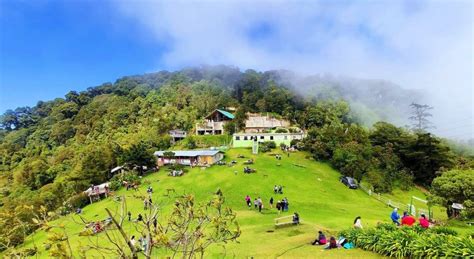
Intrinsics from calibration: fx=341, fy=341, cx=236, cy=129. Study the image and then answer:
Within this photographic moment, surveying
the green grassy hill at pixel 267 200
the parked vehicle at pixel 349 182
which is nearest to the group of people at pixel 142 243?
the green grassy hill at pixel 267 200

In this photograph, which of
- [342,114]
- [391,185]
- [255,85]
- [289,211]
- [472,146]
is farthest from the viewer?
[255,85]

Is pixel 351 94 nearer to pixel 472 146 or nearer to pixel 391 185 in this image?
pixel 472 146

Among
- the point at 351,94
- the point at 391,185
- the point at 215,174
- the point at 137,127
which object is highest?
the point at 351,94

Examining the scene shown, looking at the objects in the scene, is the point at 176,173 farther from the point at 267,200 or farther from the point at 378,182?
the point at 378,182

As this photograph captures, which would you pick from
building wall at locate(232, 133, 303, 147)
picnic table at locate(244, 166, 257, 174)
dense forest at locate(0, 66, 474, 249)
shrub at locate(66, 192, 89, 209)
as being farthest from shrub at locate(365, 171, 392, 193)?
shrub at locate(66, 192, 89, 209)

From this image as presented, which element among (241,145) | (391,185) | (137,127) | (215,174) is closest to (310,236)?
(215,174)

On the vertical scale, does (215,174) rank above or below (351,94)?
below

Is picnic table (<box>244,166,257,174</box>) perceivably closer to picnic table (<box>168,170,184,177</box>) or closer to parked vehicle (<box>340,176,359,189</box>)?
picnic table (<box>168,170,184,177</box>)
